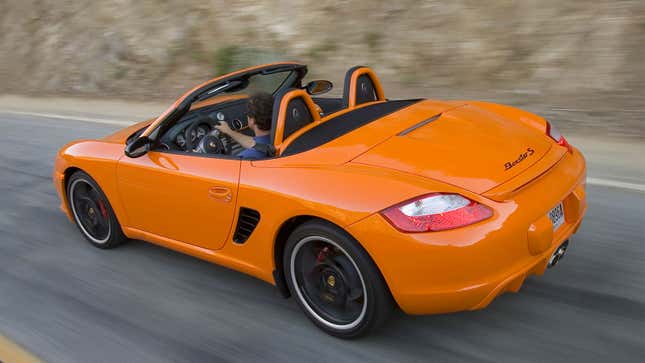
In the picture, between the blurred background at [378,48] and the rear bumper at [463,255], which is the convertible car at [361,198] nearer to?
the rear bumper at [463,255]

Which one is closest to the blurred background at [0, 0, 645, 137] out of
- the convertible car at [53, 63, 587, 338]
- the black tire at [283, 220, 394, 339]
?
the convertible car at [53, 63, 587, 338]

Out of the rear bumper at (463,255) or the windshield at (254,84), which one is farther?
the windshield at (254,84)

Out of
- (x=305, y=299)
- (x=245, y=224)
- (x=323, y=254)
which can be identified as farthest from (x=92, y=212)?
(x=323, y=254)

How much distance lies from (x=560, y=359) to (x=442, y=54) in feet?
20.8

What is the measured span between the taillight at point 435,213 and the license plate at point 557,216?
1.40ft

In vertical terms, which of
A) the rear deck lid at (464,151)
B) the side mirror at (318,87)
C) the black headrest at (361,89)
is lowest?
the rear deck lid at (464,151)

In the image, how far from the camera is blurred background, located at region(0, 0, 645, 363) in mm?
3076

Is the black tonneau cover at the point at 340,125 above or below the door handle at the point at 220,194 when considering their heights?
above

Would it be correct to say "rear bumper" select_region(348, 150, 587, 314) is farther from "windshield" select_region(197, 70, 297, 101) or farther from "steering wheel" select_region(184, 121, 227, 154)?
"windshield" select_region(197, 70, 297, 101)

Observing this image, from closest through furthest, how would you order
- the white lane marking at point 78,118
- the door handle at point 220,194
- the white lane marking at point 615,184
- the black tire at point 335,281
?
the black tire at point 335,281, the door handle at point 220,194, the white lane marking at point 615,184, the white lane marking at point 78,118

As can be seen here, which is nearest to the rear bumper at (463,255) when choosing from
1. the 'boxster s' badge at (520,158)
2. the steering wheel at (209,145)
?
the 'boxster s' badge at (520,158)

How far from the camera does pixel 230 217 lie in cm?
325

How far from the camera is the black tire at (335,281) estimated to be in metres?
2.76

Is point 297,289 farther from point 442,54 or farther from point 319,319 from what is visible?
point 442,54
